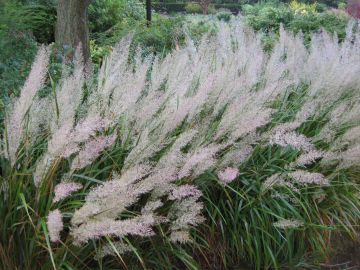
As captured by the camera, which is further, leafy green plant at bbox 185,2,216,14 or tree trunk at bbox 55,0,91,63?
leafy green plant at bbox 185,2,216,14

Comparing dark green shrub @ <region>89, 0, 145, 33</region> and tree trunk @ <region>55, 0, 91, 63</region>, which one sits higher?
tree trunk @ <region>55, 0, 91, 63</region>

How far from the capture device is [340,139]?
3.14 m

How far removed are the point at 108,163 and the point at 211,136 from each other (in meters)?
0.62

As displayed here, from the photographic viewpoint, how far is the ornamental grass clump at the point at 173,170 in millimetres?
2148

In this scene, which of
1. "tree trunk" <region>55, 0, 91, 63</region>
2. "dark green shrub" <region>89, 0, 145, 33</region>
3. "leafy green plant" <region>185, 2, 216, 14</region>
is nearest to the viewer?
"tree trunk" <region>55, 0, 91, 63</region>

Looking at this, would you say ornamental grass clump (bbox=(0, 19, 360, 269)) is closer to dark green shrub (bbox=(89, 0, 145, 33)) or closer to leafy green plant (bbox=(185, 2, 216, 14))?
dark green shrub (bbox=(89, 0, 145, 33))

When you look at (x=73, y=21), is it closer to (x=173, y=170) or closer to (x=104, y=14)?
(x=173, y=170)

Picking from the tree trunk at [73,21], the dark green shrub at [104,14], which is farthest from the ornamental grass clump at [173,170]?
the dark green shrub at [104,14]

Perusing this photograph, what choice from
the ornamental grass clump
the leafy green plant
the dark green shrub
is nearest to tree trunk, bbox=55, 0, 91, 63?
the ornamental grass clump

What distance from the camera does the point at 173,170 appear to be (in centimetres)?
219

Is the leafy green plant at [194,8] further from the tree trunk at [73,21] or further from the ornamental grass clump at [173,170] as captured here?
the ornamental grass clump at [173,170]

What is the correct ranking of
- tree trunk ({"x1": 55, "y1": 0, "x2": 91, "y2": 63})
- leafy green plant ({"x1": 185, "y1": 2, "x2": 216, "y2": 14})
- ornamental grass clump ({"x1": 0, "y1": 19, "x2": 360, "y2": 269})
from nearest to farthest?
ornamental grass clump ({"x1": 0, "y1": 19, "x2": 360, "y2": 269})
tree trunk ({"x1": 55, "y1": 0, "x2": 91, "y2": 63})
leafy green plant ({"x1": 185, "y1": 2, "x2": 216, "y2": 14})

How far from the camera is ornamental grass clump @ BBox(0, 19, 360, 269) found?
2.15 metres

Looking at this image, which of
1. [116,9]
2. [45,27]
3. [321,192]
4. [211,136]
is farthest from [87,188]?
[116,9]
